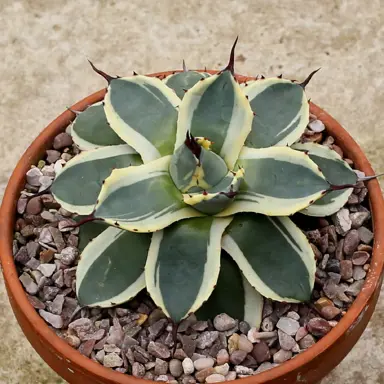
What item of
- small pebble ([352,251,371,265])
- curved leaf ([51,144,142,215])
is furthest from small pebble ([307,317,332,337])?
curved leaf ([51,144,142,215])

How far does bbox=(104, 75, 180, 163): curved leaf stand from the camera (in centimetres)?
106

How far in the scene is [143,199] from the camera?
3.21ft

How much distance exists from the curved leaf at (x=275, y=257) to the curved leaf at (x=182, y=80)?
0.91ft

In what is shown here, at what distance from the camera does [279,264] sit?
1012mm

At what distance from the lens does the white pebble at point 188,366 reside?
101cm

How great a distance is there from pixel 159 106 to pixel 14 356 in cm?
81

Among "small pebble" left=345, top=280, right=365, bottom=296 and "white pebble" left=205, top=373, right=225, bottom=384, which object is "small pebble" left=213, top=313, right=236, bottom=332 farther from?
"small pebble" left=345, top=280, right=365, bottom=296

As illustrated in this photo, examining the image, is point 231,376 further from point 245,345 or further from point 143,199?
point 143,199

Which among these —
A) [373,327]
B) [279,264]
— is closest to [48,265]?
[279,264]

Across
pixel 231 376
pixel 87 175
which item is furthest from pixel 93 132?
pixel 231 376

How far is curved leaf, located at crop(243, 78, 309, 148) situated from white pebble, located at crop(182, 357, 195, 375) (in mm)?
324

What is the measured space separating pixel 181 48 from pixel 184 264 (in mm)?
1221

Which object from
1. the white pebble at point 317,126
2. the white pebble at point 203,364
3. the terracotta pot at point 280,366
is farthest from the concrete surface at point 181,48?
the white pebble at point 203,364

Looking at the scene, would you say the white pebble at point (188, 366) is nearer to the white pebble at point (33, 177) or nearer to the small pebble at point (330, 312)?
the small pebble at point (330, 312)
